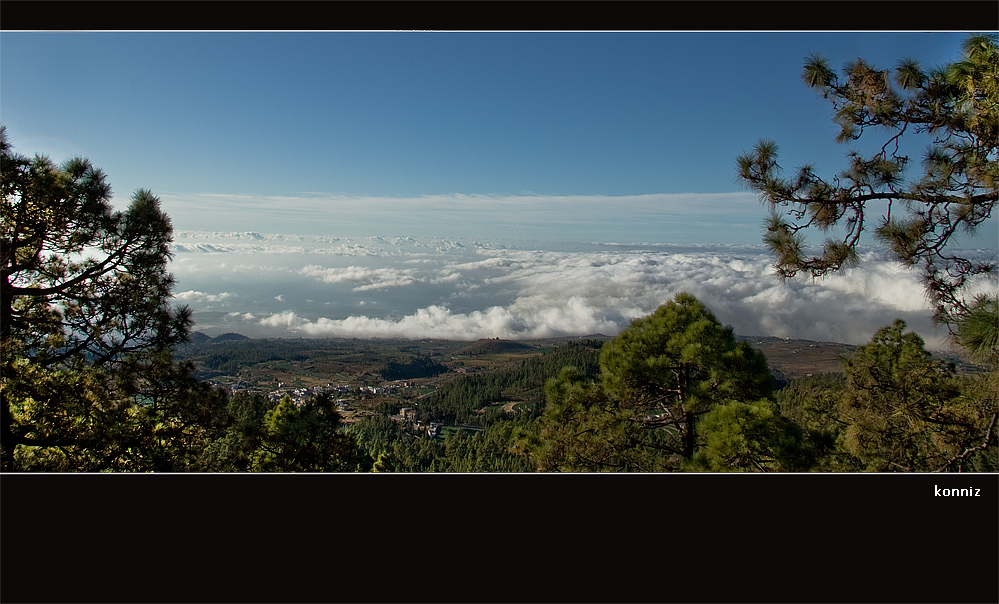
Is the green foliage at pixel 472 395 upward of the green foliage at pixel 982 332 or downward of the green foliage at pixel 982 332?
downward

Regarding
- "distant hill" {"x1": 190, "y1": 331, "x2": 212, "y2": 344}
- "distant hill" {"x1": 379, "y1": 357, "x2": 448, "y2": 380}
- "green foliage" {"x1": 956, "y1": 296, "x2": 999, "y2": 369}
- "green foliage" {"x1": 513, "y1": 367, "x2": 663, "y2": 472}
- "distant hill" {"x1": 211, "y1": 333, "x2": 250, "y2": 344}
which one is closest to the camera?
"green foliage" {"x1": 956, "y1": 296, "x2": 999, "y2": 369}

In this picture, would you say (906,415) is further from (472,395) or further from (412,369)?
(472,395)

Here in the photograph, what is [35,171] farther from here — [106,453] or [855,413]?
[855,413]

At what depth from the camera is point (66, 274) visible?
310 centimetres

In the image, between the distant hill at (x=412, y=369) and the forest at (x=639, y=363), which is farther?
the distant hill at (x=412, y=369)

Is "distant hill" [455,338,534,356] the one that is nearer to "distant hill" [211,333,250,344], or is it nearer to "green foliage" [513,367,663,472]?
"distant hill" [211,333,250,344]

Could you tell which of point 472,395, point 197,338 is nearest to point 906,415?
point 197,338

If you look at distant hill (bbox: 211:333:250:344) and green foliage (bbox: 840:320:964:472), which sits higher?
distant hill (bbox: 211:333:250:344)

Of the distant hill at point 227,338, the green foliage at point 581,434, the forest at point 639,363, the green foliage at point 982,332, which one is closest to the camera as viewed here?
the green foliage at point 982,332

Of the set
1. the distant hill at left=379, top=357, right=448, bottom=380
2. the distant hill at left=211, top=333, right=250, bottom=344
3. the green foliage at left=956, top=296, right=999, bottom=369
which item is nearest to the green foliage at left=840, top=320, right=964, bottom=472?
the green foliage at left=956, top=296, right=999, bottom=369

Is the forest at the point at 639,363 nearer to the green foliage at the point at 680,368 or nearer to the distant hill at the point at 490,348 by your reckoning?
the green foliage at the point at 680,368

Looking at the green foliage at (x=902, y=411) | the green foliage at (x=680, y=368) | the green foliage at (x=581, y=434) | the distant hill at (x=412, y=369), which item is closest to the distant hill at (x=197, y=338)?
the green foliage at (x=581, y=434)

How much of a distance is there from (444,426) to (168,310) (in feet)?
36.7

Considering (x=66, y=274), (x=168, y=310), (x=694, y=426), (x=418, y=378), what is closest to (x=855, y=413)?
(x=694, y=426)
